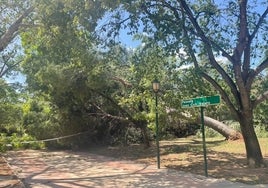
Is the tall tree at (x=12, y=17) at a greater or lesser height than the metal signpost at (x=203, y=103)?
greater

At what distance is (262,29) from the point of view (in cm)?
1408

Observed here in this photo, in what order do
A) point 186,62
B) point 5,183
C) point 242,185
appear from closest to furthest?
point 242,185, point 5,183, point 186,62

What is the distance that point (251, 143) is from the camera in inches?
535

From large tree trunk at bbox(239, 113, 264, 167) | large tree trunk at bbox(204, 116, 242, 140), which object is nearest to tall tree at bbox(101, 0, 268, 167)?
large tree trunk at bbox(239, 113, 264, 167)


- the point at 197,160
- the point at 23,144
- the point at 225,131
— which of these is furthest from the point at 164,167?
the point at 23,144

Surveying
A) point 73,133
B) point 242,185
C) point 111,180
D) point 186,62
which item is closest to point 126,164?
point 111,180

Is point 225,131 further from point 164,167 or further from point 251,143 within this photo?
point 251,143

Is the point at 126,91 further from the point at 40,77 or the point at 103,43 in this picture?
the point at 103,43

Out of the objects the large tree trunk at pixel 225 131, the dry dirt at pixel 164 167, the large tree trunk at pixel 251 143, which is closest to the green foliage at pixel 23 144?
the dry dirt at pixel 164 167

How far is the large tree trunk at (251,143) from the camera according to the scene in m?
13.4

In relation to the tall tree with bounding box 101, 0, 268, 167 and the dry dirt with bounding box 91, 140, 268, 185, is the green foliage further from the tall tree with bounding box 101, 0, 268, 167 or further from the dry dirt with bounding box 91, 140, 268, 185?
the tall tree with bounding box 101, 0, 268, 167

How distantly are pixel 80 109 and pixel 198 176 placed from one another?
12.6 metres

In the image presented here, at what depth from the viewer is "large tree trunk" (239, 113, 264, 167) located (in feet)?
44.0

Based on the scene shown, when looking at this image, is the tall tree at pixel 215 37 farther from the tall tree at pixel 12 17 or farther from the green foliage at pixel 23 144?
the green foliage at pixel 23 144
